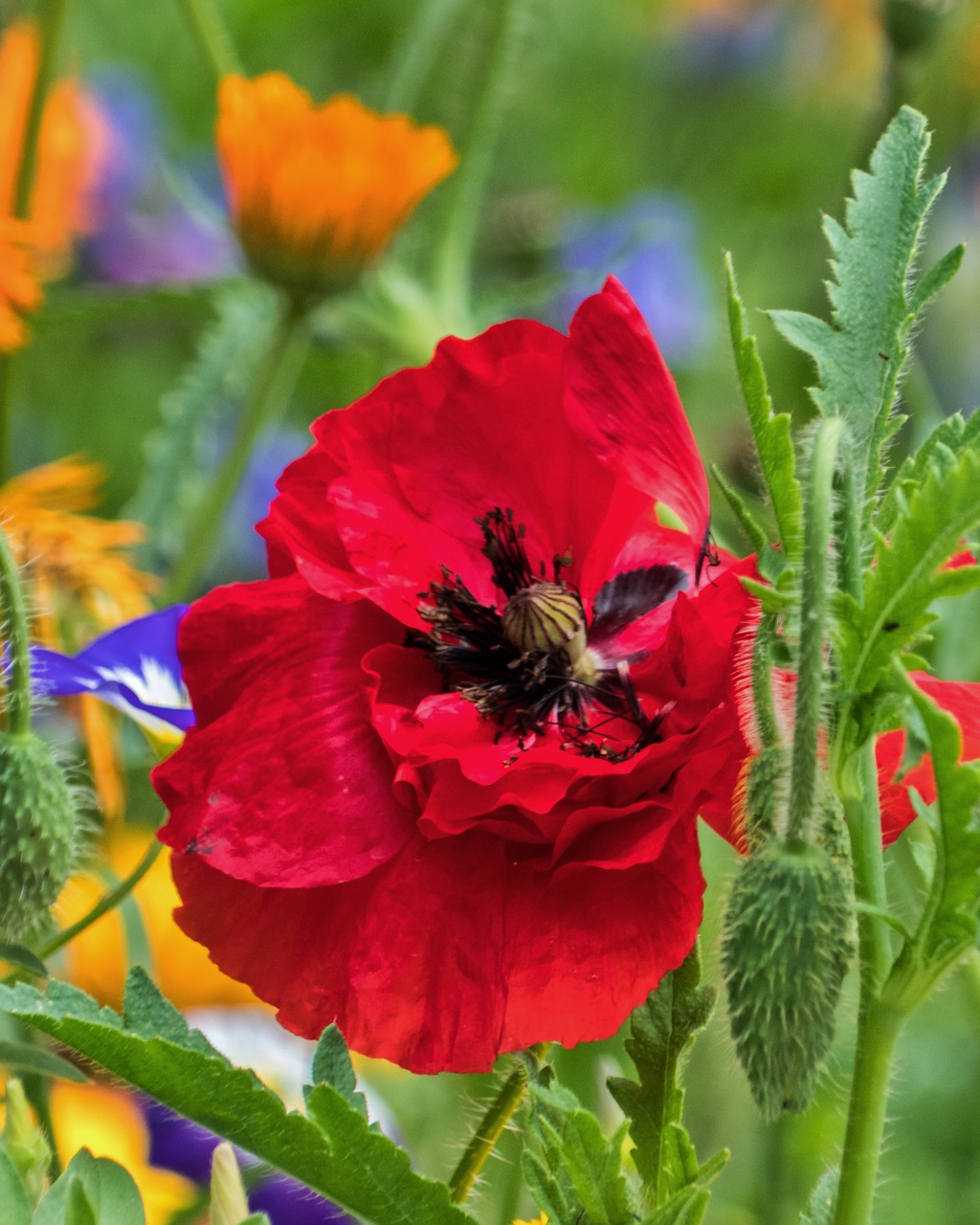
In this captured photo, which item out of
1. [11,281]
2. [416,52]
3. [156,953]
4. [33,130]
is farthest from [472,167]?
[156,953]

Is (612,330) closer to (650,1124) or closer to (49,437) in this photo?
(650,1124)

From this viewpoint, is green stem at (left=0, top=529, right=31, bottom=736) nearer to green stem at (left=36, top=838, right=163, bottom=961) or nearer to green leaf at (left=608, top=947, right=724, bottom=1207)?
green stem at (left=36, top=838, right=163, bottom=961)

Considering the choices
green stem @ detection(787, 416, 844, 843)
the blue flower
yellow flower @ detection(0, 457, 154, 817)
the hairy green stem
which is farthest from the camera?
the hairy green stem

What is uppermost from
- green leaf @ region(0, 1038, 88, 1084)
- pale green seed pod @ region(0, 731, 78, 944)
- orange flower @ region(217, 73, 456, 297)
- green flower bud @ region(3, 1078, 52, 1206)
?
orange flower @ region(217, 73, 456, 297)

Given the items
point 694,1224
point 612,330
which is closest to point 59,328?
point 612,330

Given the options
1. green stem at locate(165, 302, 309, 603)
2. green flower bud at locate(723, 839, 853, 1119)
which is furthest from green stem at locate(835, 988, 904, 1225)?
green stem at locate(165, 302, 309, 603)

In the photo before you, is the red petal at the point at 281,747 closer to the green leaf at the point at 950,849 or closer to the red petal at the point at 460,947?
the red petal at the point at 460,947

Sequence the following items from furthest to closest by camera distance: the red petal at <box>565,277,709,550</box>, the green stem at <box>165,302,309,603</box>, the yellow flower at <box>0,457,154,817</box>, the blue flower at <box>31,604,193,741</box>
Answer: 1. the green stem at <box>165,302,309,603</box>
2. the yellow flower at <box>0,457,154,817</box>
3. the blue flower at <box>31,604,193,741</box>
4. the red petal at <box>565,277,709,550</box>
